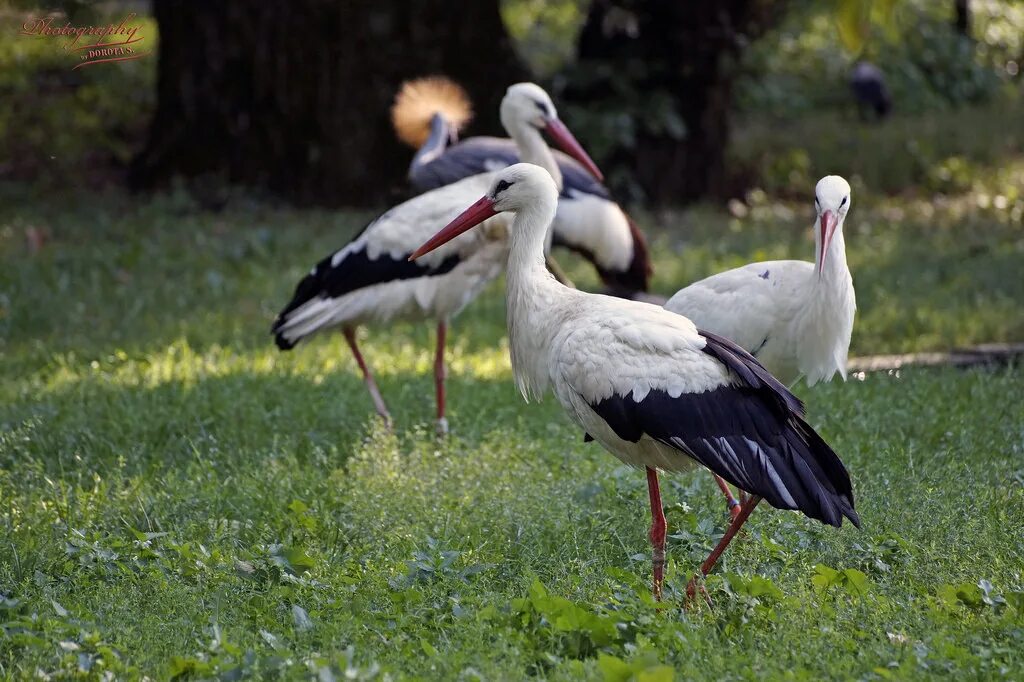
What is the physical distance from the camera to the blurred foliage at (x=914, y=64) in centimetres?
1702

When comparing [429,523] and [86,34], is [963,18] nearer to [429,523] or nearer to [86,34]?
[86,34]

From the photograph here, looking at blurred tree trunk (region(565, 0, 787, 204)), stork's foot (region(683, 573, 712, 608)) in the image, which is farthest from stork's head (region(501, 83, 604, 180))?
blurred tree trunk (region(565, 0, 787, 204))

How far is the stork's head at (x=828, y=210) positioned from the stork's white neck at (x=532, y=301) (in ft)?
2.95

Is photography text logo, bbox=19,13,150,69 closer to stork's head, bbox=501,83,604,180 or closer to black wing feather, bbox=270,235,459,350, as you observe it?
black wing feather, bbox=270,235,459,350

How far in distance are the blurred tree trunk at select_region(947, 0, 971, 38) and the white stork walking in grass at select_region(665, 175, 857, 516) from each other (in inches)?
589

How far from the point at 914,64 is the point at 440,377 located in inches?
543

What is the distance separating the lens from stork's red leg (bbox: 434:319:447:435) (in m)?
5.94

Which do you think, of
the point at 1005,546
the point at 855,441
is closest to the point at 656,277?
the point at 855,441

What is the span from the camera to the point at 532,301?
4418mm

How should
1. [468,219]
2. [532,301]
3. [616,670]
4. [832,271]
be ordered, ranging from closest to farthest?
[616,670]
[532,301]
[832,271]
[468,219]

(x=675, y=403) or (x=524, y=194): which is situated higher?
(x=524, y=194)

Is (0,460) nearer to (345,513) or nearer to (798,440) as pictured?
(345,513)

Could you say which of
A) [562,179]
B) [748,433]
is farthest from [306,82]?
[748,433]

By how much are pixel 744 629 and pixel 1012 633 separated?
0.69 metres
